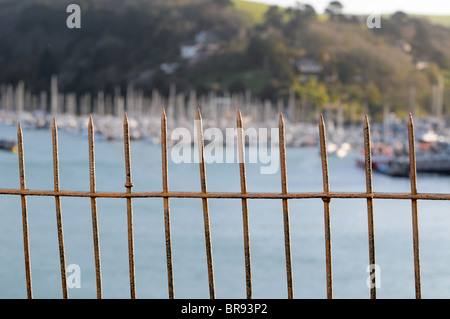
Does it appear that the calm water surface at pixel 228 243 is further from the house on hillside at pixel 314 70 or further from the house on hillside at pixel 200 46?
the house on hillside at pixel 200 46

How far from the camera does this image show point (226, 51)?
86125 mm

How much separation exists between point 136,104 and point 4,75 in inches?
790

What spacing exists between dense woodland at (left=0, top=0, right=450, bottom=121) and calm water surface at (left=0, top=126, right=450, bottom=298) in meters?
38.0

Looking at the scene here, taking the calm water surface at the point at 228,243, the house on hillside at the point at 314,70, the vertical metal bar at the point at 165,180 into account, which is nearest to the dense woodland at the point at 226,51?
the house on hillside at the point at 314,70

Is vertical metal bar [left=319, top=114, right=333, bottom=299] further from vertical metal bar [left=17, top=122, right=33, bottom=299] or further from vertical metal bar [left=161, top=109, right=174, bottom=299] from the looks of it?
vertical metal bar [left=17, top=122, right=33, bottom=299]

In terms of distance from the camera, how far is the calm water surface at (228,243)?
21.3 meters

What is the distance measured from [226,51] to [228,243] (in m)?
61.4

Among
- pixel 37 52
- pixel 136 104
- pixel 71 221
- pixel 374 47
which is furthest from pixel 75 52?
pixel 71 221

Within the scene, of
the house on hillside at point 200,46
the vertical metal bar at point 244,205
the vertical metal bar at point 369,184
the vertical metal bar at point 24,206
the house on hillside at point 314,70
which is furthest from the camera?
the house on hillside at point 200,46

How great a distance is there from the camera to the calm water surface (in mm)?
21328

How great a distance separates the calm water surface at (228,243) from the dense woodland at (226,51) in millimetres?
38013

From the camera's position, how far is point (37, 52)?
9250cm

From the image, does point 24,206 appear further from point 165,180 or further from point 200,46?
point 200,46

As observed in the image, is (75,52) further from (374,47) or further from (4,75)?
(374,47)
